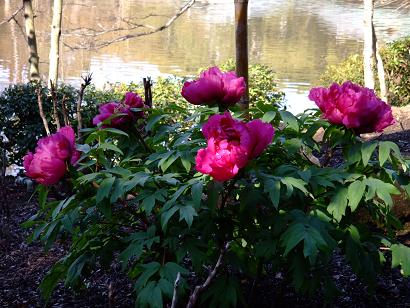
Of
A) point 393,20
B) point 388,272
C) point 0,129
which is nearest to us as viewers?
point 388,272

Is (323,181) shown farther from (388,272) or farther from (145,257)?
(388,272)

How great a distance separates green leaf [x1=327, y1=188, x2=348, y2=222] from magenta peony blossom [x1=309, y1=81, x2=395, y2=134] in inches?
9.4

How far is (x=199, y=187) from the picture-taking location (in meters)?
1.96

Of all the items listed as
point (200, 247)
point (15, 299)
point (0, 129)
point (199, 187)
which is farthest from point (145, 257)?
point (0, 129)

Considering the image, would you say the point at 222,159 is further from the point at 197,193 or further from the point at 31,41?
the point at 31,41

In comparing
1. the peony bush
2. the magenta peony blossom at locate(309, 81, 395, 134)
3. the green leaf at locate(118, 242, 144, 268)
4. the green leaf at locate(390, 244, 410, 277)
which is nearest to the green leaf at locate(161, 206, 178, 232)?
the peony bush

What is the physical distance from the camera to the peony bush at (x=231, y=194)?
190cm

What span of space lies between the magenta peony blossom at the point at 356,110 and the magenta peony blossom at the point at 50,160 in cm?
94

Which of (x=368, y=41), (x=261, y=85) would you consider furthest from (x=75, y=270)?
(x=368, y=41)

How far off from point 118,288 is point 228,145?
1.74 meters

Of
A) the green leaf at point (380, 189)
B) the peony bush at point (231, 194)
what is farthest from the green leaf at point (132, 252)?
the green leaf at point (380, 189)

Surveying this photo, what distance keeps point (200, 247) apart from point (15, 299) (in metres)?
1.67

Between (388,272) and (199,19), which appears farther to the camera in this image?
(199,19)

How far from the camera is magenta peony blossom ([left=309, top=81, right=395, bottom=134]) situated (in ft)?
→ 6.93
